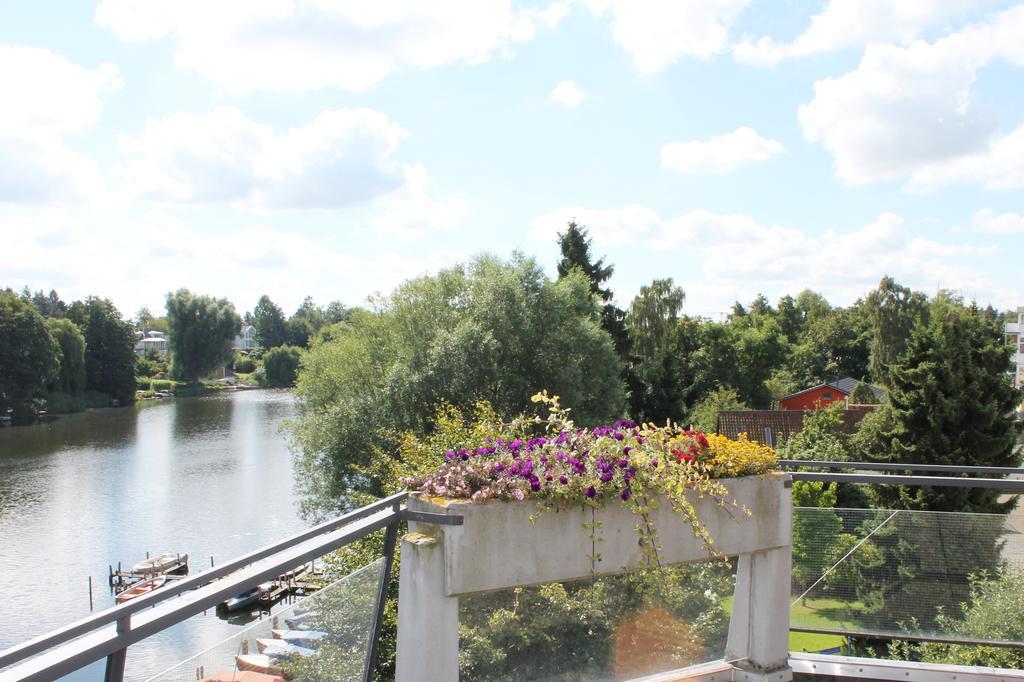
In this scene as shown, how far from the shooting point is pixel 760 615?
169 inches

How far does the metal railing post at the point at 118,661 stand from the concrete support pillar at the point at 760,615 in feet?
10.2

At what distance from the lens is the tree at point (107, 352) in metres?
72.4

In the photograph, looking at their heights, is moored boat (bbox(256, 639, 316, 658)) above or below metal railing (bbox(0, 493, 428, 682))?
below

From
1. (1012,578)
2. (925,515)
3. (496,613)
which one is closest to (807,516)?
(925,515)

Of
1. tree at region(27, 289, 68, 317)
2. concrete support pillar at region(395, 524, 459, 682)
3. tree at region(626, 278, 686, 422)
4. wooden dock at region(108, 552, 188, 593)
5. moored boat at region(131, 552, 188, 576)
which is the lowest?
wooden dock at region(108, 552, 188, 593)

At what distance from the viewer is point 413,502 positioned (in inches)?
133

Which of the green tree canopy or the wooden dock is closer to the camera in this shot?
the wooden dock

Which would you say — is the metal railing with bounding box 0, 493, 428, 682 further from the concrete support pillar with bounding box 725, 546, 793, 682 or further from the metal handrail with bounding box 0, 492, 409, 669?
the concrete support pillar with bounding box 725, 546, 793, 682

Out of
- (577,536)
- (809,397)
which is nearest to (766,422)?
(809,397)

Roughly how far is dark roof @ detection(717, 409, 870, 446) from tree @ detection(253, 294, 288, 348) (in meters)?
124

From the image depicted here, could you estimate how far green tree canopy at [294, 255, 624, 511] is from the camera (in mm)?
25812

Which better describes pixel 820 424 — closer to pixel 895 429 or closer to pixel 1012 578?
pixel 895 429

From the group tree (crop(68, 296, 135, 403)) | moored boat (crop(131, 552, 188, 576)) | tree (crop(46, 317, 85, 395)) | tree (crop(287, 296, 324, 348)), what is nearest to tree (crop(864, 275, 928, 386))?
moored boat (crop(131, 552, 188, 576))

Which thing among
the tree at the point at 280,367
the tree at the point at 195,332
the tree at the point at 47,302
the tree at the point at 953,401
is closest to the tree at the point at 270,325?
the tree at the point at 47,302
